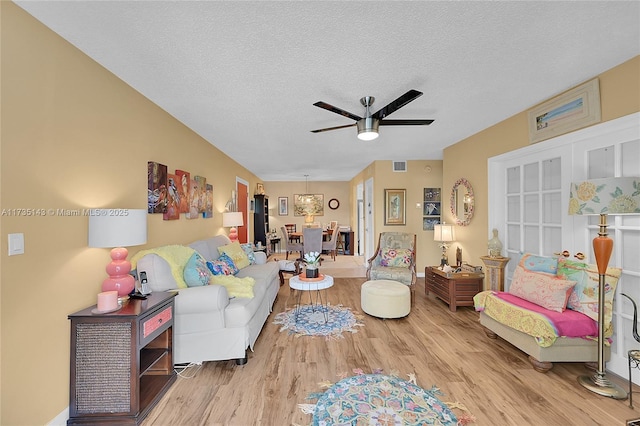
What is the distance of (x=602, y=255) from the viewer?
78.7 inches

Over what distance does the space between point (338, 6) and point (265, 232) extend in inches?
261

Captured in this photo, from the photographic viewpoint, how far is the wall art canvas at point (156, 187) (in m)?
2.67

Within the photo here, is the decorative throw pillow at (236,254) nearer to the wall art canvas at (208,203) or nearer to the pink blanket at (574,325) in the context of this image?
the wall art canvas at (208,203)

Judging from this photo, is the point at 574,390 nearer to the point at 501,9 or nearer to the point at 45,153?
the point at 501,9

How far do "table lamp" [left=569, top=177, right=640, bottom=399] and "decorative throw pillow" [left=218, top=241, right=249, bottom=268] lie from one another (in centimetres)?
389

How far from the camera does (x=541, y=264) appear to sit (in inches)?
104

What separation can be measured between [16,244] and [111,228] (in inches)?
16.8

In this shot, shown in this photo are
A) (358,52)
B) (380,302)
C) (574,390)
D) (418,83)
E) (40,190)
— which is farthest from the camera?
(380,302)

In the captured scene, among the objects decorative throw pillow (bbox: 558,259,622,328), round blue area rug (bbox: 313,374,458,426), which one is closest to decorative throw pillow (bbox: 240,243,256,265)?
round blue area rug (bbox: 313,374,458,426)

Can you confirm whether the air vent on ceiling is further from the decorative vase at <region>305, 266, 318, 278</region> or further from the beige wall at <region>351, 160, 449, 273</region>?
the decorative vase at <region>305, 266, 318, 278</region>

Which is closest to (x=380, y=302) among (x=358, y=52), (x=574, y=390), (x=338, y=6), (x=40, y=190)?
(x=574, y=390)

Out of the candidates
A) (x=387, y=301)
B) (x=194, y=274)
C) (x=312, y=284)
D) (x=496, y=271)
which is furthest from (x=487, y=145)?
(x=194, y=274)

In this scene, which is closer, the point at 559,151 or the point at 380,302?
the point at 559,151

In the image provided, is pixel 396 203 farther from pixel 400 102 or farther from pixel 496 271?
pixel 400 102
